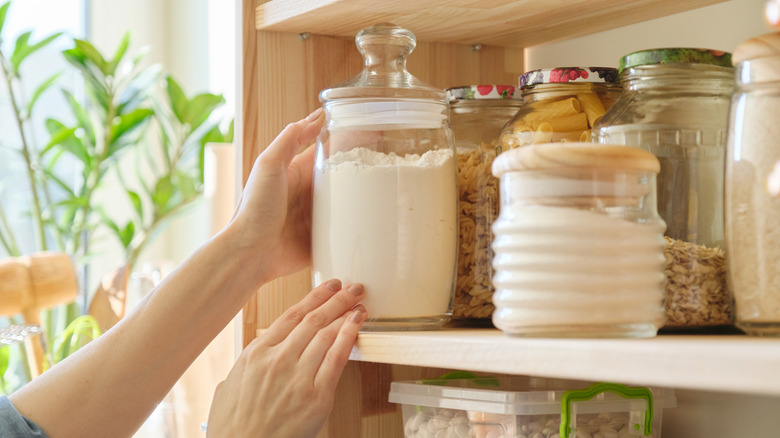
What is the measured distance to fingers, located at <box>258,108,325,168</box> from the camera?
0.81m

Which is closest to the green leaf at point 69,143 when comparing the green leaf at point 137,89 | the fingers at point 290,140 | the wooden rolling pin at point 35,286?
the green leaf at point 137,89

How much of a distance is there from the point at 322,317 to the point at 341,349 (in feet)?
0.12

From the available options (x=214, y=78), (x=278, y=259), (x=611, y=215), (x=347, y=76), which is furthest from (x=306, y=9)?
(x=214, y=78)

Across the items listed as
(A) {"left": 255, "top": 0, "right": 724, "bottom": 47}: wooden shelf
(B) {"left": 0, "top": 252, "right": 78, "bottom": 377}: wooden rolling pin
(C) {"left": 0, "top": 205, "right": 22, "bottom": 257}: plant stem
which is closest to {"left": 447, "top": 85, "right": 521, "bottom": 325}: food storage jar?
(A) {"left": 255, "top": 0, "right": 724, "bottom": 47}: wooden shelf

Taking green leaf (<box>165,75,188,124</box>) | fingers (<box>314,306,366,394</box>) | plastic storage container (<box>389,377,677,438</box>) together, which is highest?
green leaf (<box>165,75,188,124</box>)

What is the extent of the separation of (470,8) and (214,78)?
6.69 feet

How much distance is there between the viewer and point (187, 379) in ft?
3.65

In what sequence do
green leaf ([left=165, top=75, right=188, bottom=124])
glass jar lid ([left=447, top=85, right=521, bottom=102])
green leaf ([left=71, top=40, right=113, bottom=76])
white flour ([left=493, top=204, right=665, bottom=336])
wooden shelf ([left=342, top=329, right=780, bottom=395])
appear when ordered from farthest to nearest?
green leaf ([left=165, top=75, right=188, bottom=124]) < green leaf ([left=71, top=40, right=113, bottom=76]) < glass jar lid ([left=447, top=85, right=521, bottom=102]) < white flour ([left=493, top=204, right=665, bottom=336]) < wooden shelf ([left=342, top=329, right=780, bottom=395])

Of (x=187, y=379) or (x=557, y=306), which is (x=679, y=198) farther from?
(x=187, y=379)

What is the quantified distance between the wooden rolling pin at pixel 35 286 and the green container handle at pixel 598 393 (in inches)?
30.8

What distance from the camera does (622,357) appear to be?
517mm

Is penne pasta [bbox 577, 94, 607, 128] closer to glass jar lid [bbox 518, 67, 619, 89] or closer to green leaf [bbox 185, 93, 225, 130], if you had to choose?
glass jar lid [bbox 518, 67, 619, 89]

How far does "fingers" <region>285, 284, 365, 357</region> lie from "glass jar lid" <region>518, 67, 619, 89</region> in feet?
0.83

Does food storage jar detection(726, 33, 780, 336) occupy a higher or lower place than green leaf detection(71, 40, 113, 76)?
lower
